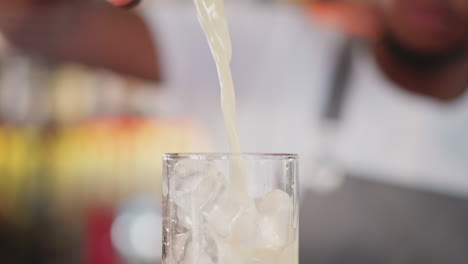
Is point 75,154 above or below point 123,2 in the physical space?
below

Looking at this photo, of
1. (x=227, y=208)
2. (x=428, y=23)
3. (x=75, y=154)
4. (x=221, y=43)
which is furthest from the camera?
(x=75, y=154)

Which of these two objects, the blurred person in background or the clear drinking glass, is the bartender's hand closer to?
the clear drinking glass

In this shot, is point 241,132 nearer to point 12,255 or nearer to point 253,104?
point 253,104

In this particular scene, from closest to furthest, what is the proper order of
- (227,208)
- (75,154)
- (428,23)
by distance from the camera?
(227,208) < (428,23) < (75,154)

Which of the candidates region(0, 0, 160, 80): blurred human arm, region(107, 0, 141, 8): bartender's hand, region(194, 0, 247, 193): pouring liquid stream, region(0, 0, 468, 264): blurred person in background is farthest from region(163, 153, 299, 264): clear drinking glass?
region(0, 0, 160, 80): blurred human arm

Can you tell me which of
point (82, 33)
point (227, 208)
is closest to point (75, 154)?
point (82, 33)

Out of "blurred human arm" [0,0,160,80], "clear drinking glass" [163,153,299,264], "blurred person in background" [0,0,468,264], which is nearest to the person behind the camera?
"clear drinking glass" [163,153,299,264]

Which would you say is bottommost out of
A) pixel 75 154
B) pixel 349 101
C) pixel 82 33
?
pixel 75 154

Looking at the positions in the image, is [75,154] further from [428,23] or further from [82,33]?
[428,23]
